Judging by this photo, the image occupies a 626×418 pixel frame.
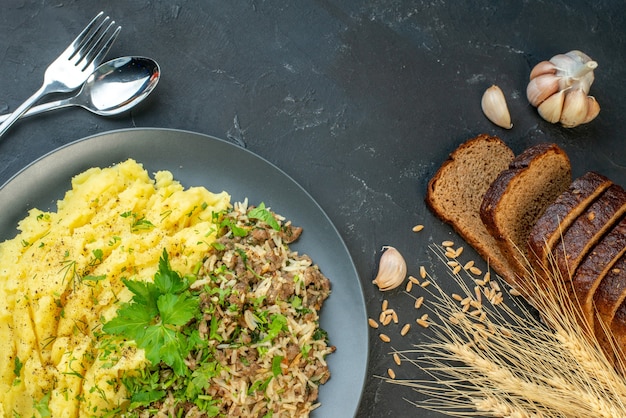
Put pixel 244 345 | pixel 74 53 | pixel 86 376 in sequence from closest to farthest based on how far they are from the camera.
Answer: pixel 86 376 < pixel 244 345 < pixel 74 53

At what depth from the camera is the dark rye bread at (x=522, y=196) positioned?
14.8 ft

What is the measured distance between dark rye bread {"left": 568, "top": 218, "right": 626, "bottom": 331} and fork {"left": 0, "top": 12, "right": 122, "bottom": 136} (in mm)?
3653

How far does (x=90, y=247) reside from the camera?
155 inches

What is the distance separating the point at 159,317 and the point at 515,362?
238 centimetres

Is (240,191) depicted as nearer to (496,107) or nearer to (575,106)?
(496,107)

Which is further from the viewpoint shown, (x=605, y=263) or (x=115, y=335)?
(x=605, y=263)

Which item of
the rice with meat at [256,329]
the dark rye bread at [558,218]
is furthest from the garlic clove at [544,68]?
the rice with meat at [256,329]

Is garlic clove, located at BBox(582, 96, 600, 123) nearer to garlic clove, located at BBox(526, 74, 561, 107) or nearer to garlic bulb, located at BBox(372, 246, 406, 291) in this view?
garlic clove, located at BBox(526, 74, 561, 107)

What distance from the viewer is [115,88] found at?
4531 mm

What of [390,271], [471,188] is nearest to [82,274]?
[390,271]

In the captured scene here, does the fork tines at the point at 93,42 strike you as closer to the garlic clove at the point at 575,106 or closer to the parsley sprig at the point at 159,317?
the parsley sprig at the point at 159,317

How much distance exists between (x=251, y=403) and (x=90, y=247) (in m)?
1.39

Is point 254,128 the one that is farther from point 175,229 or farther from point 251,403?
point 251,403

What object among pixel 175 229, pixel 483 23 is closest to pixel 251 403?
pixel 175 229
